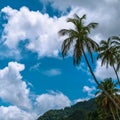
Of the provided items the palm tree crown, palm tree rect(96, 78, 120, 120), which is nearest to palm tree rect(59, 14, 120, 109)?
the palm tree crown


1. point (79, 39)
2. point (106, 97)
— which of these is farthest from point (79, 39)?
point (106, 97)

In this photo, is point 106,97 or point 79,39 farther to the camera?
point 106,97

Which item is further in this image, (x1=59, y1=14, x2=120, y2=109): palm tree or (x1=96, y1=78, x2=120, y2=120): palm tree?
(x1=96, y1=78, x2=120, y2=120): palm tree

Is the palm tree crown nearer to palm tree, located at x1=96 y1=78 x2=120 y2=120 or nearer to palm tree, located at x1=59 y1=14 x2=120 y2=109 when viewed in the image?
palm tree, located at x1=59 y1=14 x2=120 y2=109

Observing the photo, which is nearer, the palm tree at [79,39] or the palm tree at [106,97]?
the palm tree at [79,39]

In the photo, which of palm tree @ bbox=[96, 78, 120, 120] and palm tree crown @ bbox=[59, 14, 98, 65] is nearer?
palm tree crown @ bbox=[59, 14, 98, 65]

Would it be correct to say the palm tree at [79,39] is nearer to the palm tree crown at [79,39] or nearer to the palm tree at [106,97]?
the palm tree crown at [79,39]

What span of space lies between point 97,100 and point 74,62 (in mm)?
42795

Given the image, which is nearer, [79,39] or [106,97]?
[79,39]

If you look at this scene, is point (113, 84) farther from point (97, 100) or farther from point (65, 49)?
point (65, 49)

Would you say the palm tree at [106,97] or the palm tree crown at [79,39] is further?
the palm tree at [106,97]

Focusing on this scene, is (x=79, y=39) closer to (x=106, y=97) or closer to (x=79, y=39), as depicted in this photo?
(x=79, y=39)

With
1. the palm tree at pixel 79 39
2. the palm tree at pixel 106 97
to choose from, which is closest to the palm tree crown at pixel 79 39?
the palm tree at pixel 79 39

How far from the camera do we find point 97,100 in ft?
326
